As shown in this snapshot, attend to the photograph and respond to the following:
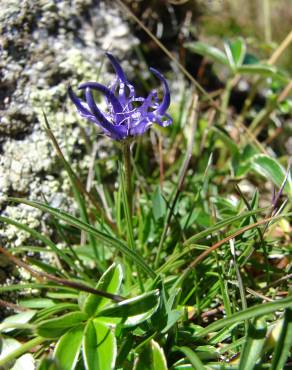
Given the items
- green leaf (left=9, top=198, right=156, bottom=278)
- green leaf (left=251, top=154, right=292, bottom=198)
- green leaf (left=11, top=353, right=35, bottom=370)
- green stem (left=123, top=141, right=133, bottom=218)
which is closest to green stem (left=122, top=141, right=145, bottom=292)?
green stem (left=123, top=141, right=133, bottom=218)

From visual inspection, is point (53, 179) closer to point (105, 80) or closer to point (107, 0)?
point (105, 80)

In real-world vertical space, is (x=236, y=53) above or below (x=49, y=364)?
above

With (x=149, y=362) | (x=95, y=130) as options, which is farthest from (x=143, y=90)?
(x=149, y=362)

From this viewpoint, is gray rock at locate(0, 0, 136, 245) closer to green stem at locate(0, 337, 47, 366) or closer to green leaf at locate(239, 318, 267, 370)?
green stem at locate(0, 337, 47, 366)

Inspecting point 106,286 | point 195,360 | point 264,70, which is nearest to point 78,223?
point 106,286

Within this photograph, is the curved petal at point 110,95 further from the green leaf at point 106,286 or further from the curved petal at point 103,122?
the green leaf at point 106,286

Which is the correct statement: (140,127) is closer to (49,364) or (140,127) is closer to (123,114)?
(123,114)
